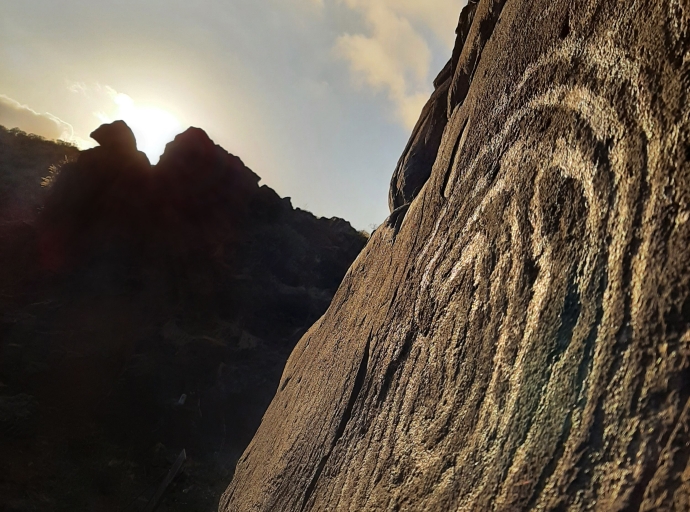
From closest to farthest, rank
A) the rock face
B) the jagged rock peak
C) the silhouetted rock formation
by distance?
the rock face → the silhouetted rock formation → the jagged rock peak

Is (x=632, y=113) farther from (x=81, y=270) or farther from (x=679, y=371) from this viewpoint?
(x=81, y=270)

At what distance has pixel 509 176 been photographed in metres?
1.08

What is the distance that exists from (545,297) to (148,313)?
7.10 metres

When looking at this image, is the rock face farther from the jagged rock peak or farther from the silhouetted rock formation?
the jagged rock peak

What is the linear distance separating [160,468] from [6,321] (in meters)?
3.11

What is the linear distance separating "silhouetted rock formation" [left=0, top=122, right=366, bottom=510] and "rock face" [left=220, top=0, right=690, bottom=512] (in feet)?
16.4

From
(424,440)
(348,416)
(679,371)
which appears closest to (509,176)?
(679,371)

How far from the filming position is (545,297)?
33.3 inches

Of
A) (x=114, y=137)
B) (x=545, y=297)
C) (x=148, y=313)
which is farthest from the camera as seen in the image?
(x=114, y=137)

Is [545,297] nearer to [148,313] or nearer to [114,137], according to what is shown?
[148,313]

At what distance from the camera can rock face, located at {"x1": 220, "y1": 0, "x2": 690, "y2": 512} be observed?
644mm

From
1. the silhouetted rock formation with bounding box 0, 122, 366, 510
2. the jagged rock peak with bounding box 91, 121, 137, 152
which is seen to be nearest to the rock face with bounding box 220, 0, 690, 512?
the silhouetted rock formation with bounding box 0, 122, 366, 510

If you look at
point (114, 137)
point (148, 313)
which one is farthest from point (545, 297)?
point (114, 137)

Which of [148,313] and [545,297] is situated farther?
[148,313]
